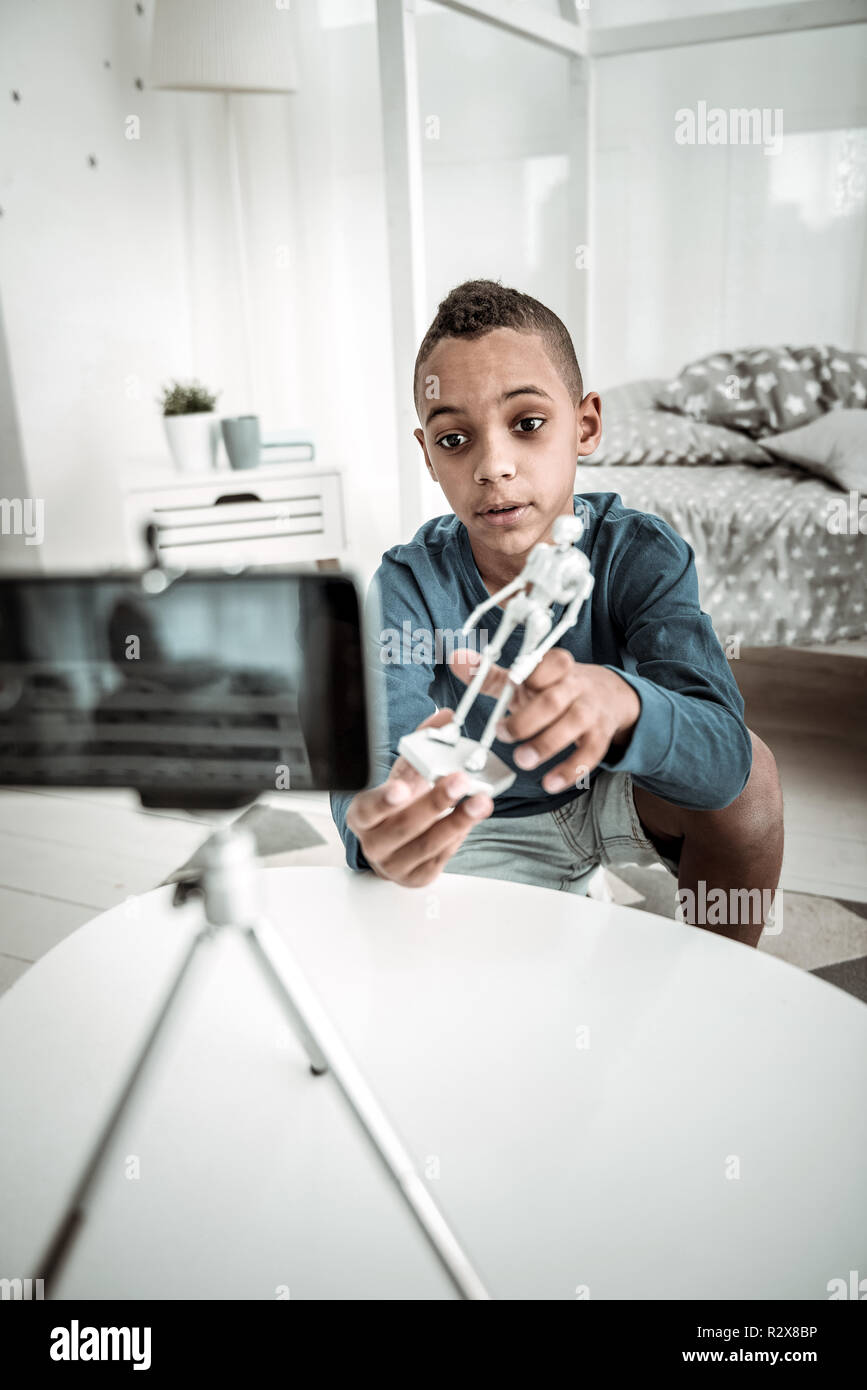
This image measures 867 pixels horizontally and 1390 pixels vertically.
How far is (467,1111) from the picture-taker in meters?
0.58

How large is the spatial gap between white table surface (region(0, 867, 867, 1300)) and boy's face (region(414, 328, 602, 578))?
33 centimetres

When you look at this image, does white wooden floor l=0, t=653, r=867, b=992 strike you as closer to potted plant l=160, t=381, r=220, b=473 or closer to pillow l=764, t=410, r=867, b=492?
pillow l=764, t=410, r=867, b=492

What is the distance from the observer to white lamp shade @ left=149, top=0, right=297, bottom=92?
2.42 meters

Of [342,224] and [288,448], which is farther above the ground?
[342,224]

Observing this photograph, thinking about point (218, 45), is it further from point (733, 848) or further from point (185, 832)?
point (733, 848)

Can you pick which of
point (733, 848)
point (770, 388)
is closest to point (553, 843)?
point (733, 848)

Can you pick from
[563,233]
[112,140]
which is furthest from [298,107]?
[563,233]

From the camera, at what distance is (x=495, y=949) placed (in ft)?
2.32

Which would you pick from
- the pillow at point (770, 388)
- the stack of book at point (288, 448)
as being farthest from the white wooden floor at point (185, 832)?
the stack of book at point (288, 448)

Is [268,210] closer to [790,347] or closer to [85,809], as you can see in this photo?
[790,347]

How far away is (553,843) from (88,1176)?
1.86ft

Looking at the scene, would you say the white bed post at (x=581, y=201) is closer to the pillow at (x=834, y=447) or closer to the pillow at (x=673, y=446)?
the pillow at (x=673, y=446)

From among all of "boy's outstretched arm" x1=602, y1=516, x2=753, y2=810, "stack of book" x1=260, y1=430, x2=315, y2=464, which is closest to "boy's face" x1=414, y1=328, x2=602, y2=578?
"boy's outstretched arm" x1=602, y1=516, x2=753, y2=810

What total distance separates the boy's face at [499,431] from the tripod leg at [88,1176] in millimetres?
460
